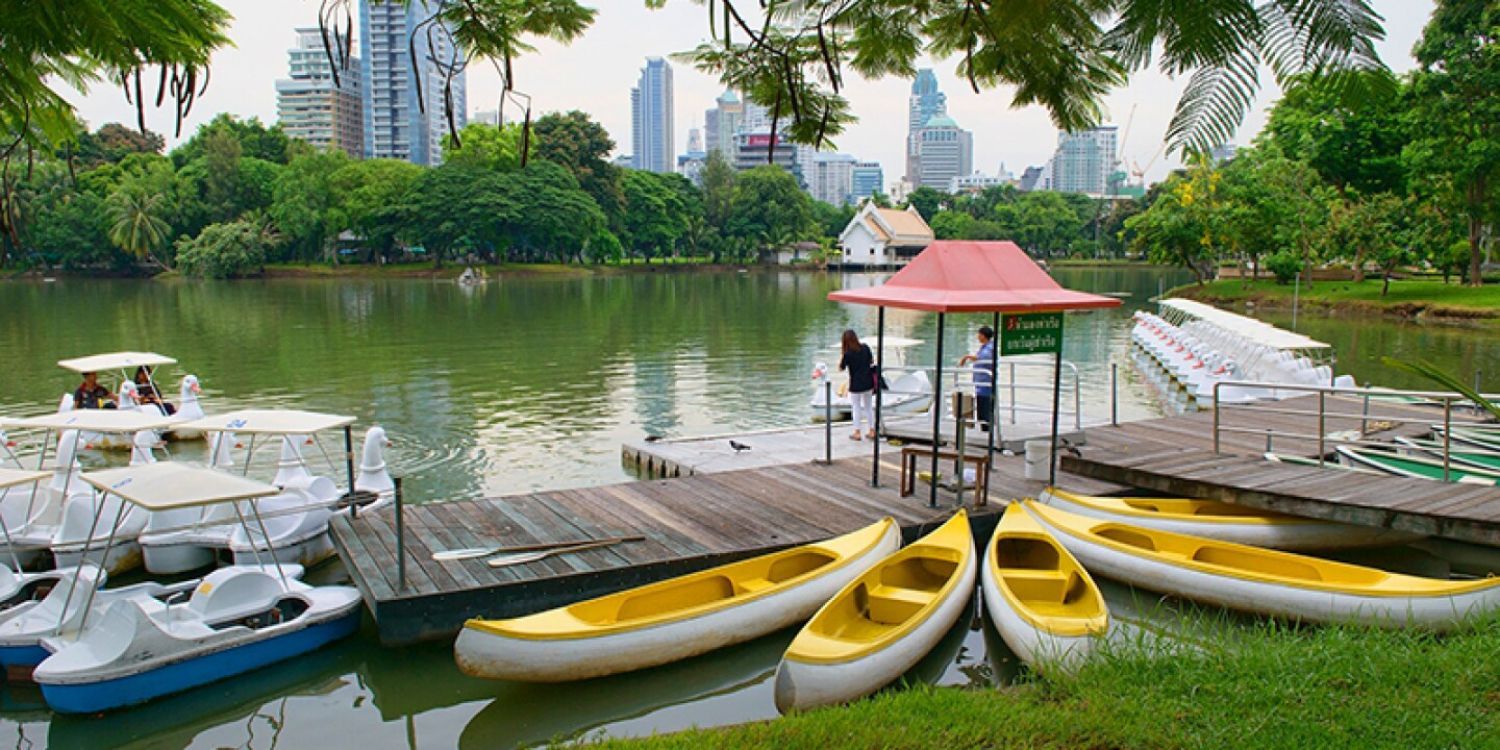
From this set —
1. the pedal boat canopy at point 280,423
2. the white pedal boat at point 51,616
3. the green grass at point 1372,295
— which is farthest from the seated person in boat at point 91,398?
the green grass at point 1372,295

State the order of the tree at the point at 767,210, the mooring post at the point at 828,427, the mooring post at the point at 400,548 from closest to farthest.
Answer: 1. the mooring post at the point at 400,548
2. the mooring post at the point at 828,427
3. the tree at the point at 767,210

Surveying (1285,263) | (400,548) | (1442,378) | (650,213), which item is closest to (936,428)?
(400,548)

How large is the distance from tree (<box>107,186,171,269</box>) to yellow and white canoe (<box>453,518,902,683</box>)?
8079 centimetres

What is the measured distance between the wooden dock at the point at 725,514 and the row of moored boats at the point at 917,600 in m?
0.52

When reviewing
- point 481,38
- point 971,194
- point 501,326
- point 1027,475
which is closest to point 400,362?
point 501,326

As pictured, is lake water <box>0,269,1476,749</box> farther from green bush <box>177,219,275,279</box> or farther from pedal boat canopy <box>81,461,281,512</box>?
green bush <box>177,219,275,279</box>

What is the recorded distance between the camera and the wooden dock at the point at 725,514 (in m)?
8.48

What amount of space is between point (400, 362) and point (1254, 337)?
71.6 feet

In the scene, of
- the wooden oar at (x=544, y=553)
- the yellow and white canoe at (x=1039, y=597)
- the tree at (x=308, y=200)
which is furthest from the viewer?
the tree at (x=308, y=200)

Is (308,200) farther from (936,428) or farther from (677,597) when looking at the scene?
(677,597)

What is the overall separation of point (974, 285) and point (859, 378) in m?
4.50

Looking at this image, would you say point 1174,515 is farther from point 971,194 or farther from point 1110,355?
point 971,194

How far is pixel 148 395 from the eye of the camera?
18.3 m

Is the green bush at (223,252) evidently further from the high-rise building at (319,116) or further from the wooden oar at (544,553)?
the high-rise building at (319,116)
